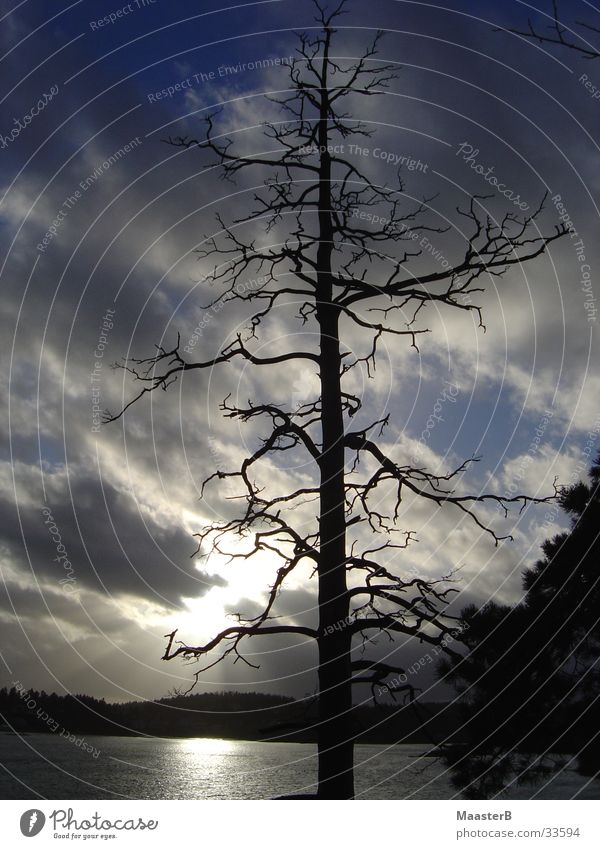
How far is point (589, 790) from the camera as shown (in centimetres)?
1527

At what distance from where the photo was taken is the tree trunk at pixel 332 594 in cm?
882

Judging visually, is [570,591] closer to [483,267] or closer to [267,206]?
[483,267]

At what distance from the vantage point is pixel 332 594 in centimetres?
909

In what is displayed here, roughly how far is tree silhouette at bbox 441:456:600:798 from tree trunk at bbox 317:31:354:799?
11.9 feet

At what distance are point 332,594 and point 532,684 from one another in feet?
15.8

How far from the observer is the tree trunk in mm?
8820

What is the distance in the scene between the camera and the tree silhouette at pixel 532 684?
1212 cm

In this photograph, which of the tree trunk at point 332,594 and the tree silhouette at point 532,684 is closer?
the tree trunk at point 332,594

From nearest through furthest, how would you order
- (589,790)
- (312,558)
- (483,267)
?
(312,558) → (483,267) → (589,790)

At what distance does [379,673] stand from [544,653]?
4.31 metres

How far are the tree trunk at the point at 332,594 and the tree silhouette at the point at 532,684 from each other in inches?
142

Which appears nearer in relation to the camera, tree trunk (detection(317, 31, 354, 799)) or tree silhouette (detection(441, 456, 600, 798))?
tree trunk (detection(317, 31, 354, 799))
